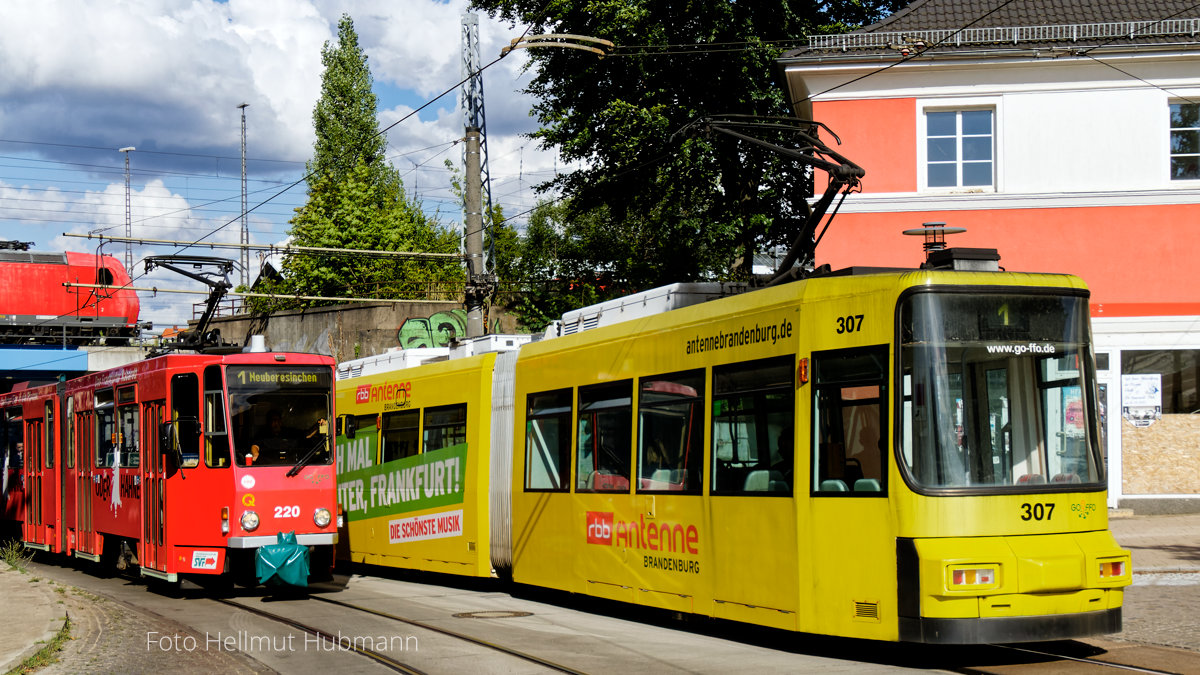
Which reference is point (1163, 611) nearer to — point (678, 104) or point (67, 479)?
point (67, 479)

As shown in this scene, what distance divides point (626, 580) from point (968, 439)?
467 cm

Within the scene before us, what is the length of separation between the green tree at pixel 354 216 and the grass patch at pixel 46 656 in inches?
1264

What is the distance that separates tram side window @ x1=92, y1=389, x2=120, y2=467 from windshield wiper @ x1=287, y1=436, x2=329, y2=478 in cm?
357

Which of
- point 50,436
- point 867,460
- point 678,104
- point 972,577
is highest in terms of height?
point 678,104

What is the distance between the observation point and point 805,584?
9781mm

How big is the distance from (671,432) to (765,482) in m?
1.66

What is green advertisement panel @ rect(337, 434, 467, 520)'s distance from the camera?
16766 millimetres

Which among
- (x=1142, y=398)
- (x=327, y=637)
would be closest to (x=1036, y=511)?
(x=327, y=637)

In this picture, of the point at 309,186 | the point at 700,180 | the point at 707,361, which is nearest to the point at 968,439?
the point at 707,361

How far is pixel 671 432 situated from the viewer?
1191cm

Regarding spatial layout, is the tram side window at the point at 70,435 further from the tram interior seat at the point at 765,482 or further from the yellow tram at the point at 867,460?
the tram interior seat at the point at 765,482

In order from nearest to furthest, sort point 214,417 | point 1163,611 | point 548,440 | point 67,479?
point 1163,611
point 548,440
point 214,417
point 67,479

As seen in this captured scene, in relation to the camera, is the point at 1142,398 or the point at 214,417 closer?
the point at 214,417

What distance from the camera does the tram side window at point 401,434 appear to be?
58.7 ft
